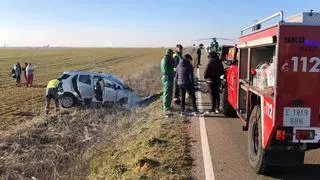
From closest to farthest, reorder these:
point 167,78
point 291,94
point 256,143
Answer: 1. point 291,94
2. point 256,143
3. point 167,78

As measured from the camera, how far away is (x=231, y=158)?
8.63m

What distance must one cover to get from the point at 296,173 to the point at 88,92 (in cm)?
1301

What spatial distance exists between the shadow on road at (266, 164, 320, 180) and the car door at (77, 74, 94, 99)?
12674mm

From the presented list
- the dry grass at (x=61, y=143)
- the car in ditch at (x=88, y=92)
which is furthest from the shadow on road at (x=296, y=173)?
the car in ditch at (x=88, y=92)

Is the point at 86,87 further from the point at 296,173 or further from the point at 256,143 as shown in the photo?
the point at 296,173

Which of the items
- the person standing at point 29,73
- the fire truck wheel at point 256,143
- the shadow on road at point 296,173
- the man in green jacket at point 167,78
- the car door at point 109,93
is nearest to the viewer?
the fire truck wheel at point 256,143

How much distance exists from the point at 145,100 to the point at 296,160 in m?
14.1

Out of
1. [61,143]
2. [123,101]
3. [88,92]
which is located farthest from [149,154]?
[88,92]

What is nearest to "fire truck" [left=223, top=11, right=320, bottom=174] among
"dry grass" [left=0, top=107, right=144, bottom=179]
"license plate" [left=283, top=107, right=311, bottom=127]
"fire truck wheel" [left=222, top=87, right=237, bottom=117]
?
"license plate" [left=283, top=107, right=311, bottom=127]

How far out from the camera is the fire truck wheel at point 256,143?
7.36 m

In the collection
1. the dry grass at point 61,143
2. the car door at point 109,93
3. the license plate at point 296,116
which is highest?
the license plate at point 296,116

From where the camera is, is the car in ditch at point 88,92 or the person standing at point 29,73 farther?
the person standing at point 29,73

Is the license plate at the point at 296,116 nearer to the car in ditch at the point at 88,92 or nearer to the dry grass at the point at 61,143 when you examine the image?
the dry grass at the point at 61,143

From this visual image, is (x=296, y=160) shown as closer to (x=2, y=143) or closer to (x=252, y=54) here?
(x=252, y=54)
